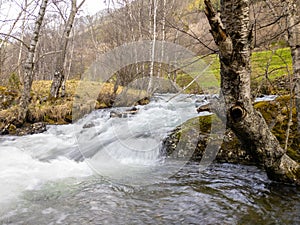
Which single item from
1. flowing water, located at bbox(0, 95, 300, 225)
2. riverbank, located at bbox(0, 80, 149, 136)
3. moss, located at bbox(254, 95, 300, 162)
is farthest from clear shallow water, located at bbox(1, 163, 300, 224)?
riverbank, located at bbox(0, 80, 149, 136)

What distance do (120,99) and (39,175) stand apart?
938cm

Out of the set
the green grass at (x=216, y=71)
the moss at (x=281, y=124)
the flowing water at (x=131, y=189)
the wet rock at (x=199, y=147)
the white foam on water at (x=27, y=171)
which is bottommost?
the white foam on water at (x=27, y=171)

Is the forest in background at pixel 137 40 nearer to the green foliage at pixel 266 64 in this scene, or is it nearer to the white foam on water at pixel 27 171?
the green foliage at pixel 266 64

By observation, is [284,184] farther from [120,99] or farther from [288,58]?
[288,58]

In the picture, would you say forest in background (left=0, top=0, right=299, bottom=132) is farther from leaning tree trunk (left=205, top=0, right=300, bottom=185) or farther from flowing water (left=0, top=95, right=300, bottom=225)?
flowing water (left=0, top=95, right=300, bottom=225)

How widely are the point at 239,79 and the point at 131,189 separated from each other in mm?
2273

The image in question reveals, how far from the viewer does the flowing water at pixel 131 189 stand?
2.98 meters

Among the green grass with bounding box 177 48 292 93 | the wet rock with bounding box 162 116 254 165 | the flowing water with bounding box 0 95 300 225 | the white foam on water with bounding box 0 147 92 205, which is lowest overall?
the white foam on water with bounding box 0 147 92 205

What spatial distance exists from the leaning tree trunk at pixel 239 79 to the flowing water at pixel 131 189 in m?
0.66

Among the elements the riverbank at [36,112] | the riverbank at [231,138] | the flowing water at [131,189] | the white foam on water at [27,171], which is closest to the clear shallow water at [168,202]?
the flowing water at [131,189]

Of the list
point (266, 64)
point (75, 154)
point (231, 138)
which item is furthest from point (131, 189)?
point (266, 64)

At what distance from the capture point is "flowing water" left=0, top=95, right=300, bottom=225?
9.77 ft

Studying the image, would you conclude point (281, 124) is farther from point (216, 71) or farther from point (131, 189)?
point (131, 189)

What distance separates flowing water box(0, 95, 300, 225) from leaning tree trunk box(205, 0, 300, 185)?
2.17 ft
